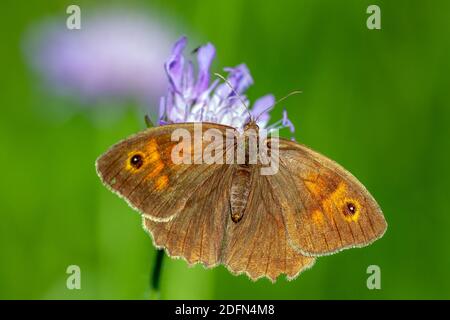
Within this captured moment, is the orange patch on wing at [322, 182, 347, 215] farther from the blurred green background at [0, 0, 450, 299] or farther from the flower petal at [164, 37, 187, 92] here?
the blurred green background at [0, 0, 450, 299]

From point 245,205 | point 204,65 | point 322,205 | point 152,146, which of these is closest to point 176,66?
point 204,65

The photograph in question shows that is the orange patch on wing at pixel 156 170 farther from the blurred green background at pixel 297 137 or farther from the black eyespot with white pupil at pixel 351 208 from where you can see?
the blurred green background at pixel 297 137

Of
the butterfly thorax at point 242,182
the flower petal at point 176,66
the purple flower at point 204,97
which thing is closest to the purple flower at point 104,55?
the purple flower at point 204,97

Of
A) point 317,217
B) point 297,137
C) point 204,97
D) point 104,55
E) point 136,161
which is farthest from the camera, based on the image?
point 104,55

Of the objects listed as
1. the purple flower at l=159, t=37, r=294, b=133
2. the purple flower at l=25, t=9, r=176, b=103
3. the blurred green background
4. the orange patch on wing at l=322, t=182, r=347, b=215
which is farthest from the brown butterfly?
the purple flower at l=25, t=9, r=176, b=103

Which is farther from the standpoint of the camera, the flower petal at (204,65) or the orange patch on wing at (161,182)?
the flower petal at (204,65)

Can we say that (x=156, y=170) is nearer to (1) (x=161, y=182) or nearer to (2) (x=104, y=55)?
(1) (x=161, y=182)

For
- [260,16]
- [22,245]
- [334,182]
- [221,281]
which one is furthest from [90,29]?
[334,182]

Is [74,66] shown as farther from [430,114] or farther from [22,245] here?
[430,114]
